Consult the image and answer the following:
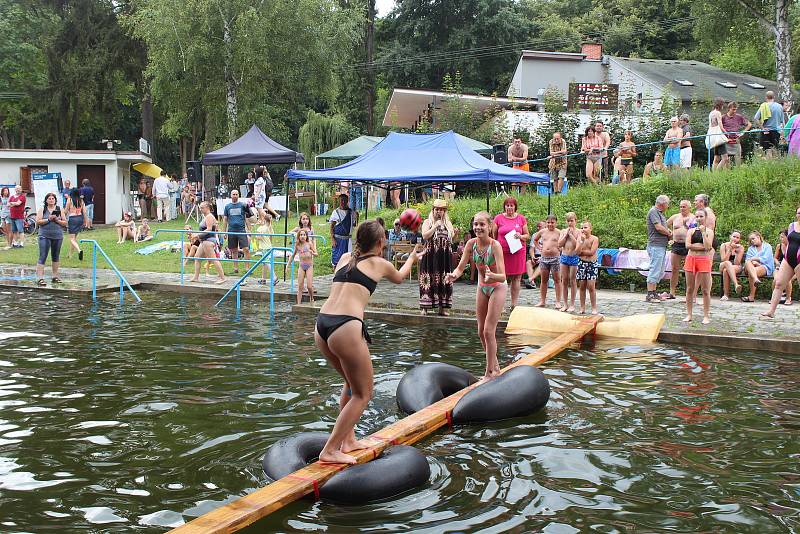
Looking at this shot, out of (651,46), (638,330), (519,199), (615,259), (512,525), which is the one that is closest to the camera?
(512,525)

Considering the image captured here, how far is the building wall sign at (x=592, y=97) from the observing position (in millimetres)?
28641

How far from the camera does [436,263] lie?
13930 mm

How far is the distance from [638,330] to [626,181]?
9.62 meters

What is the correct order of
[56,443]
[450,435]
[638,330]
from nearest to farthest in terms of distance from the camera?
1. [56,443]
2. [450,435]
3. [638,330]

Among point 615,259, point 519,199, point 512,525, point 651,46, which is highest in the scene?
point 651,46

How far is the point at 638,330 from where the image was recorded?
12125 millimetres

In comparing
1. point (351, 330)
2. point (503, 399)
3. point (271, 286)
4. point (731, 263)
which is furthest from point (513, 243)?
point (351, 330)

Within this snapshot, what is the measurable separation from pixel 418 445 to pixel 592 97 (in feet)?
78.7

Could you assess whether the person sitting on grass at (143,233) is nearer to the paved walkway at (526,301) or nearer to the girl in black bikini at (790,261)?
the paved walkway at (526,301)

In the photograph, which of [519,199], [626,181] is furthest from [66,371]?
[626,181]

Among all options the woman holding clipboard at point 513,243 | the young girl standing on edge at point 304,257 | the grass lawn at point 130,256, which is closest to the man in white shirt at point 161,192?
the grass lawn at point 130,256

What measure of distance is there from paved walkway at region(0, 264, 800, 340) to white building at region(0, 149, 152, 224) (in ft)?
40.3

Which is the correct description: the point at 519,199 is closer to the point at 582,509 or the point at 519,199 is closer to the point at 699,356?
the point at 699,356

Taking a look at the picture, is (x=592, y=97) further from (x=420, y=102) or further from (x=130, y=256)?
(x=130, y=256)
